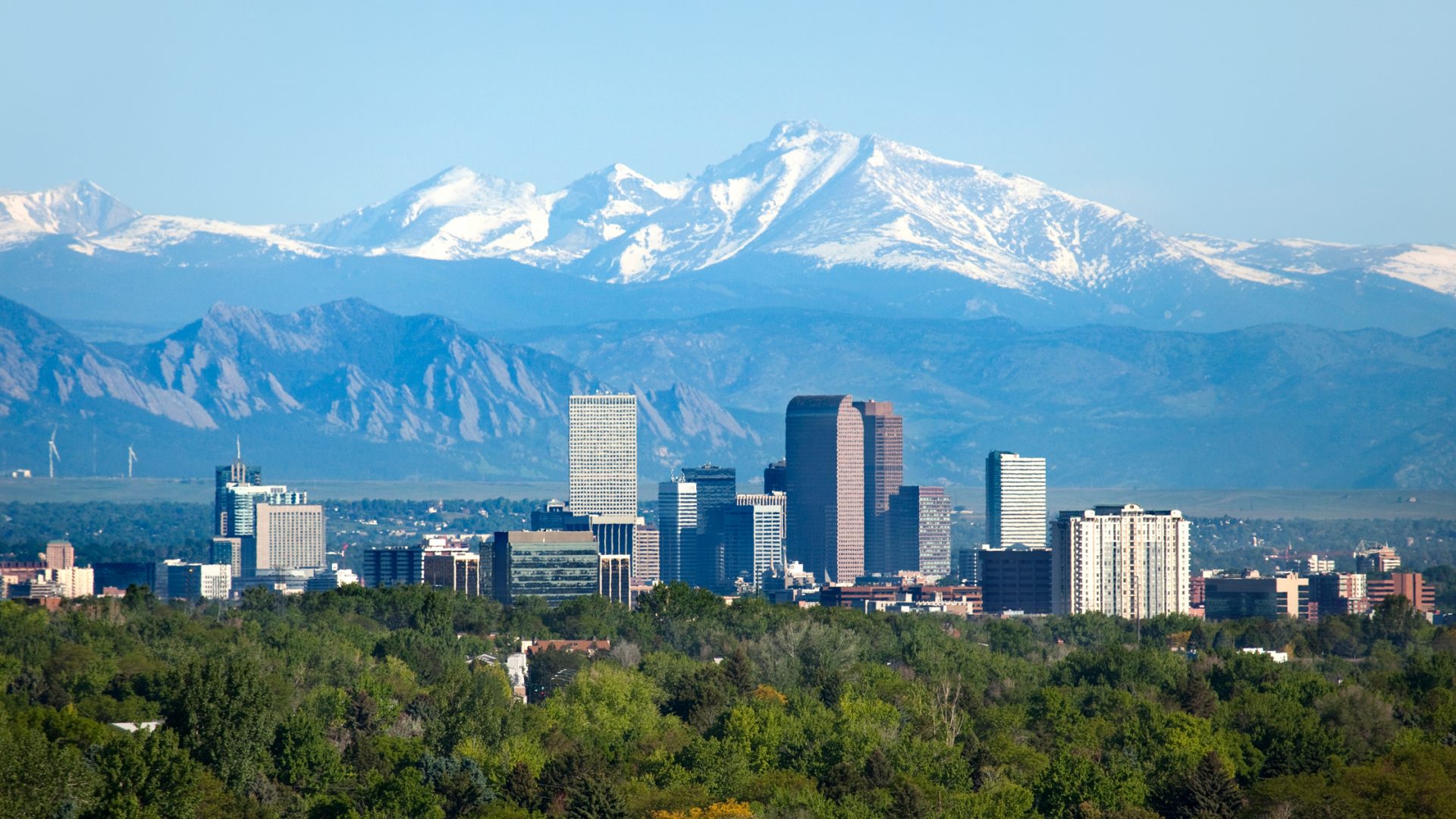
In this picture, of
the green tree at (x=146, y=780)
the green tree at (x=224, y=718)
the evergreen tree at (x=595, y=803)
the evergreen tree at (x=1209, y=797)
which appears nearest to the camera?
the green tree at (x=146, y=780)

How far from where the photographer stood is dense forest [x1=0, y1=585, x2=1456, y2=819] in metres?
81.7

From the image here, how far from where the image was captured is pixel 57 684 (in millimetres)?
107312

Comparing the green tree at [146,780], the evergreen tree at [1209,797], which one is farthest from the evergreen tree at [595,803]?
the evergreen tree at [1209,797]

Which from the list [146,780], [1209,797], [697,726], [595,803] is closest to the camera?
[146,780]

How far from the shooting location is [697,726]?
4284 inches

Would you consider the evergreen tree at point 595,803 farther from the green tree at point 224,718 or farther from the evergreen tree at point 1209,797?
the evergreen tree at point 1209,797

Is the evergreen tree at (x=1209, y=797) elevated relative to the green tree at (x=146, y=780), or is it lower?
lower

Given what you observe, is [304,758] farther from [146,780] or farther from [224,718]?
[146,780]

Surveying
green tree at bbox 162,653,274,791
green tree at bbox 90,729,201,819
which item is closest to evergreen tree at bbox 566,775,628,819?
green tree at bbox 90,729,201,819

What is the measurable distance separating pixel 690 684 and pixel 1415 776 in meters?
39.6

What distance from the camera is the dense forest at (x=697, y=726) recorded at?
268 feet

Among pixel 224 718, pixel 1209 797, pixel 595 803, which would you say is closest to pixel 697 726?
pixel 224 718

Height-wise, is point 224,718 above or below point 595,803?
above

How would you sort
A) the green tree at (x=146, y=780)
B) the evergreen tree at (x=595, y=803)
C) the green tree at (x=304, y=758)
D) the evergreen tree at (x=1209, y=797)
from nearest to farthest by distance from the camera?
the green tree at (x=146, y=780) < the evergreen tree at (x=595, y=803) < the evergreen tree at (x=1209, y=797) < the green tree at (x=304, y=758)
